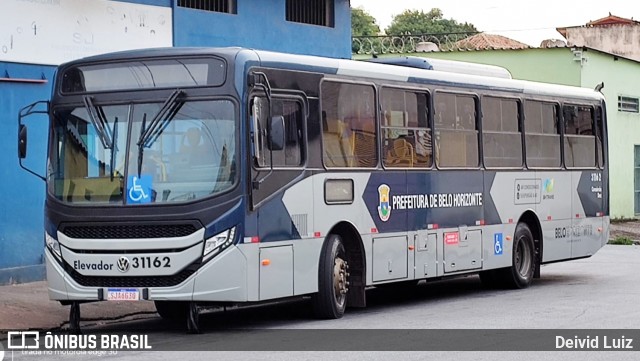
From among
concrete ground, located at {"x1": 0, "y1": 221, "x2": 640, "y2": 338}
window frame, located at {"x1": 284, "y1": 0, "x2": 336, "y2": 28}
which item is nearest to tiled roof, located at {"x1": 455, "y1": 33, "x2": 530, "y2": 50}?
window frame, located at {"x1": 284, "y1": 0, "x2": 336, "y2": 28}

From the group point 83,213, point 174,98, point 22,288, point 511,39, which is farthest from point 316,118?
point 511,39

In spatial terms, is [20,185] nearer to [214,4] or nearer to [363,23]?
[214,4]

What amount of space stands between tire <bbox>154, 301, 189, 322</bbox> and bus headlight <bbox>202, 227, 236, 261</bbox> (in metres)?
2.20

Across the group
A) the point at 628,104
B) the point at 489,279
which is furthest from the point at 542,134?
the point at 628,104

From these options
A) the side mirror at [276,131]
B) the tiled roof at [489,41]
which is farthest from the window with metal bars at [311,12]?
the tiled roof at [489,41]

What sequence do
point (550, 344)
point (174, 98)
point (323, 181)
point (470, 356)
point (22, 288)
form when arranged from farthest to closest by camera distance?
point (22, 288) < point (323, 181) < point (174, 98) < point (550, 344) < point (470, 356)

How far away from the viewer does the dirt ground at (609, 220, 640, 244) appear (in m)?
36.0

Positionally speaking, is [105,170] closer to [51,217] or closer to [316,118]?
[51,217]

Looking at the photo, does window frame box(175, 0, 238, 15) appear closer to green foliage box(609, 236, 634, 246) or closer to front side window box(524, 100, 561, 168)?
front side window box(524, 100, 561, 168)

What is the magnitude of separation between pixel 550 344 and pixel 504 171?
22.7ft

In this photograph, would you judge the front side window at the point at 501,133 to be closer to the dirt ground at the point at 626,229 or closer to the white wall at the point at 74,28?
the white wall at the point at 74,28

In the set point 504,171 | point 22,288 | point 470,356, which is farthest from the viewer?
point 504,171

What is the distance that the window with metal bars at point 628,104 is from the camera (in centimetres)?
4378

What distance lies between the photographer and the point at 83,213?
1364 cm
